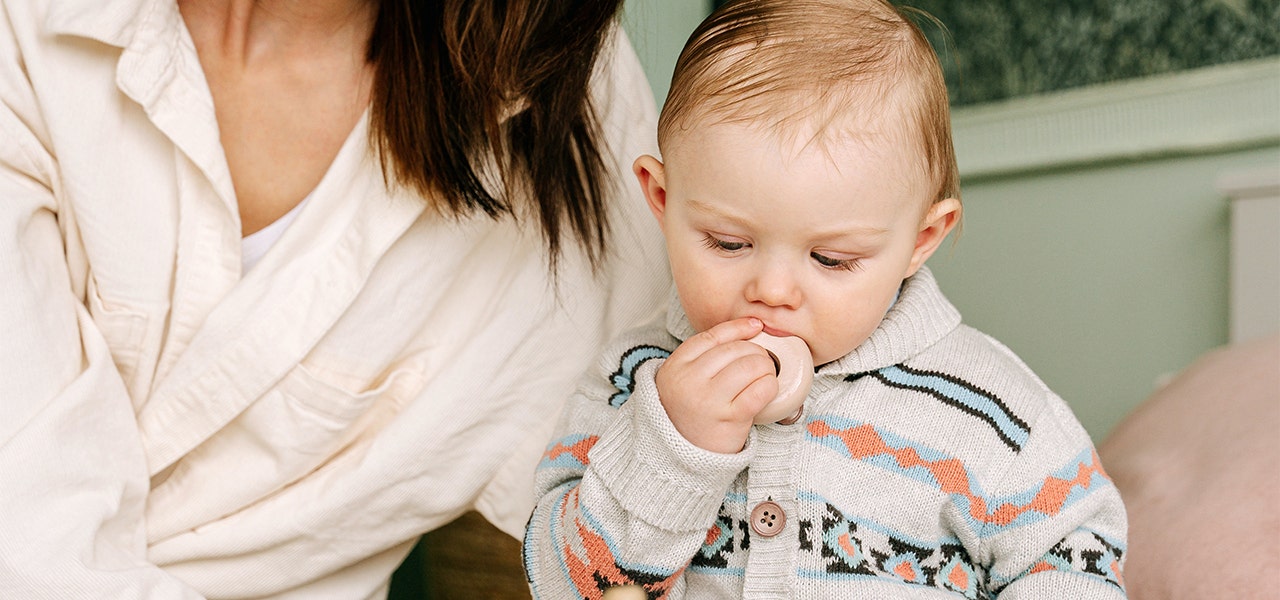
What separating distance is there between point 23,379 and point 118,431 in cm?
10

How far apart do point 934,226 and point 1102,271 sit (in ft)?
3.04

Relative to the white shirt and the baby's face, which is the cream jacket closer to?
the white shirt

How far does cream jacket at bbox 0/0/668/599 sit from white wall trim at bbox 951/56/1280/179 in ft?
2.80

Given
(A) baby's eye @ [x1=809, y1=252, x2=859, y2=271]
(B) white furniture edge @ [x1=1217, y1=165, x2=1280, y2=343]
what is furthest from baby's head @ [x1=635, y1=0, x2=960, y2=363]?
(B) white furniture edge @ [x1=1217, y1=165, x2=1280, y2=343]

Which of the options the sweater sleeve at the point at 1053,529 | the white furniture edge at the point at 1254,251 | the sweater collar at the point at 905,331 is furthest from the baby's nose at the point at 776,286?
the white furniture edge at the point at 1254,251

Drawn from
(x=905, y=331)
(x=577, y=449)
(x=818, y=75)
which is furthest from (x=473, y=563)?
(x=818, y=75)

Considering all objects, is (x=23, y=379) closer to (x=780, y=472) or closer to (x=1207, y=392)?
(x=780, y=472)

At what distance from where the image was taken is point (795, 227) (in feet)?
2.42

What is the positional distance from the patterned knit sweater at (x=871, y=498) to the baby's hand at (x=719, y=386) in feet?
0.04

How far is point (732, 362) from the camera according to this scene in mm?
757

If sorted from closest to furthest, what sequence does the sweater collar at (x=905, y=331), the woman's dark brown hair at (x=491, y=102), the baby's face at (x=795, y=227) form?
the baby's face at (x=795, y=227) < the sweater collar at (x=905, y=331) < the woman's dark brown hair at (x=491, y=102)

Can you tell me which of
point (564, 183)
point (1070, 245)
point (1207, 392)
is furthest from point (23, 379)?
point (1070, 245)

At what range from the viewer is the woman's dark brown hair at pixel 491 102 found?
0.98 metres

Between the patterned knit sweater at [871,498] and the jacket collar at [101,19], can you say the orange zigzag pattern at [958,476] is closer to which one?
the patterned knit sweater at [871,498]
